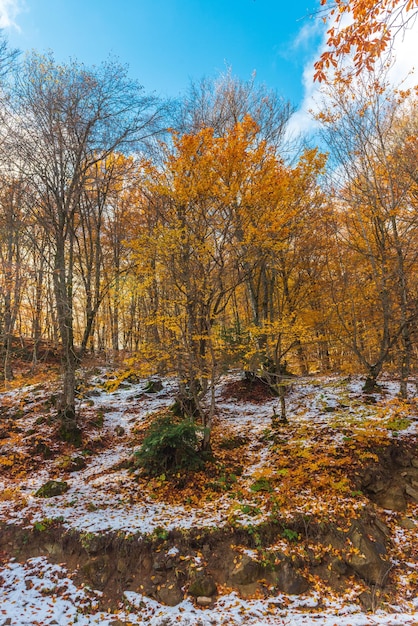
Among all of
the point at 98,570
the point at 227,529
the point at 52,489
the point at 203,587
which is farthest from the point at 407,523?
the point at 52,489

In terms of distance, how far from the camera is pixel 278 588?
14.7ft

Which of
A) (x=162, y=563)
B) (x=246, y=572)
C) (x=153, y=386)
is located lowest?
(x=246, y=572)

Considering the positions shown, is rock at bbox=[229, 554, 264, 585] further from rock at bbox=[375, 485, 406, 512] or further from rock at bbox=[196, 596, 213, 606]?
rock at bbox=[375, 485, 406, 512]

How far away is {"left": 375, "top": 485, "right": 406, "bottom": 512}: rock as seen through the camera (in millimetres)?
5773

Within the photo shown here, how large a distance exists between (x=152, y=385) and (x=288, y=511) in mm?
7739

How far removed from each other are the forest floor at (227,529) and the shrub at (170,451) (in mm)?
237

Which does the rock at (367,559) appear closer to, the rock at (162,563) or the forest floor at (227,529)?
the forest floor at (227,529)

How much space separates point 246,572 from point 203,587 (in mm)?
676

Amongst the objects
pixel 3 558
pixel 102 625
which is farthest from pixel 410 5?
pixel 3 558

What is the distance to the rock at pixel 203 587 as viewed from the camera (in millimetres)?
4402

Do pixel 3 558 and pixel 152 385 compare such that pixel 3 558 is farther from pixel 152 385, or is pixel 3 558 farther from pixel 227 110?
pixel 227 110

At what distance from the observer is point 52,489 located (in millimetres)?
6266

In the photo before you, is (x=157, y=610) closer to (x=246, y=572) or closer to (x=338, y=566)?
(x=246, y=572)

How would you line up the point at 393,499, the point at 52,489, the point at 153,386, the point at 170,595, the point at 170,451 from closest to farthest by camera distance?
the point at 170,595 < the point at 393,499 < the point at 52,489 < the point at 170,451 < the point at 153,386
